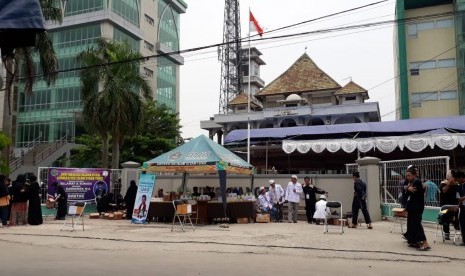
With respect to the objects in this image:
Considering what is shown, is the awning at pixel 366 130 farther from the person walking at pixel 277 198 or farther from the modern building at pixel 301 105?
the modern building at pixel 301 105

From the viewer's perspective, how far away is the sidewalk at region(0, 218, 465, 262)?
1002cm

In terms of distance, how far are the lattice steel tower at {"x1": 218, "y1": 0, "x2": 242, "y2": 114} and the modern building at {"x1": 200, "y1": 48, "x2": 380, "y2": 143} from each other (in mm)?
14700

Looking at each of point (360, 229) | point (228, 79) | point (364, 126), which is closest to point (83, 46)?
point (228, 79)

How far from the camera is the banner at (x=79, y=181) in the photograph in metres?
19.6

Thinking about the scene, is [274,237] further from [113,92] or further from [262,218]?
[113,92]

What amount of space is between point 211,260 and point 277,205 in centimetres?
1020

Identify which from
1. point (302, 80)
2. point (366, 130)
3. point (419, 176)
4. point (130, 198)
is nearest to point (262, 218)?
point (130, 198)

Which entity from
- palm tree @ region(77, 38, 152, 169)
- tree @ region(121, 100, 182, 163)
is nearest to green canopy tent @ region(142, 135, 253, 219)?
palm tree @ region(77, 38, 152, 169)

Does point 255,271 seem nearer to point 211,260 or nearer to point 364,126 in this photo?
point 211,260

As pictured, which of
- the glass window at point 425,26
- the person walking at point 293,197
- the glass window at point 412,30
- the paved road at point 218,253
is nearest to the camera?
the paved road at point 218,253

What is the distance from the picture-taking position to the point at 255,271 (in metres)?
7.71

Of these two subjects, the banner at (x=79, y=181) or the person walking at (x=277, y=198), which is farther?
the banner at (x=79, y=181)

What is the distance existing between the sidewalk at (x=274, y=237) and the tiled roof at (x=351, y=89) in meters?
28.9

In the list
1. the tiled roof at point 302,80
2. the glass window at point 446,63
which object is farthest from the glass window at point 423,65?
the tiled roof at point 302,80
